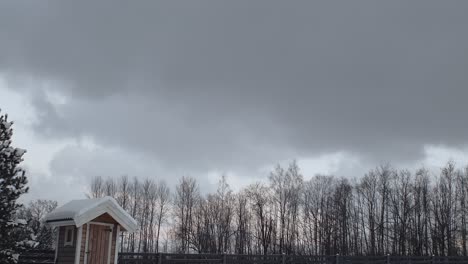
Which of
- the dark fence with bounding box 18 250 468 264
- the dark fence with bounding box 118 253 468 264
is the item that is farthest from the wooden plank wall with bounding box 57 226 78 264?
the dark fence with bounding box 118 253 468 264

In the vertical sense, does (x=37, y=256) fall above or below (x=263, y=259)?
above

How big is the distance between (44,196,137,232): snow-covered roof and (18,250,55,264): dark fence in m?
1.35

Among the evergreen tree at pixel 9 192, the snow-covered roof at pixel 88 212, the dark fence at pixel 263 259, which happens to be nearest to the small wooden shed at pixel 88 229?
the snow-covered roof at pixel 88 212

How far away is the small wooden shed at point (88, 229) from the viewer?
12.6 m

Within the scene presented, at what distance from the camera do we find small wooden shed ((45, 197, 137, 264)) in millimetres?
12617

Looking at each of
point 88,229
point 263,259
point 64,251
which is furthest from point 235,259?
point 64,251

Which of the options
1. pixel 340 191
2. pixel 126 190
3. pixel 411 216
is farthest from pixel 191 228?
pixel 411 216

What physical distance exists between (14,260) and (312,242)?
144 ft

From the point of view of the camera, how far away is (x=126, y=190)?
57.1 meters

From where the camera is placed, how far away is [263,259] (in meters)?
22.1

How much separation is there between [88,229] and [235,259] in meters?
9.44

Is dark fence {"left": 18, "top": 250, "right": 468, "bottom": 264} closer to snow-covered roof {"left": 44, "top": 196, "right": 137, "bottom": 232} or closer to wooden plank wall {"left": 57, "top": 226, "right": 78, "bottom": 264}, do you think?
wooden plank wall {"left": 57, "top": 226, "right": 78, "bottom": 264}

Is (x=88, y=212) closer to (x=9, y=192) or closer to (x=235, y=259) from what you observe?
(x=9, y=192)

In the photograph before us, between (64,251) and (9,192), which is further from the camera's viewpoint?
(64,251)
